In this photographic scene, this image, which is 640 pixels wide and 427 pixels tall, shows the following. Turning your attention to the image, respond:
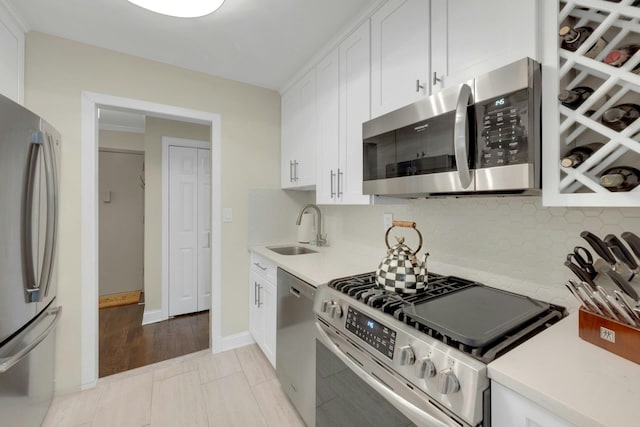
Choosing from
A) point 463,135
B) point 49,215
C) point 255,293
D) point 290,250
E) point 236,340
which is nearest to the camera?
point 463,135

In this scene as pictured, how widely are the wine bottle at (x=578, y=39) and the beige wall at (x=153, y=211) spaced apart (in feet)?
10.8

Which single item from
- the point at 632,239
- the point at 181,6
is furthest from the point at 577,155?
the point at 181,6

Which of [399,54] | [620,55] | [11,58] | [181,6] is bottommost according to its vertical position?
[620,55]

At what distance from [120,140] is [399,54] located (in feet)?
13.3

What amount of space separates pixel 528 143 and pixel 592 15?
0.41 metres

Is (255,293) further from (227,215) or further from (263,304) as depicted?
(227,215)

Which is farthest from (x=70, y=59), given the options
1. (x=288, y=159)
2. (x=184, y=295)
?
(x=184, y=295)

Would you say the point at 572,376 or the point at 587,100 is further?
the point at 587,100

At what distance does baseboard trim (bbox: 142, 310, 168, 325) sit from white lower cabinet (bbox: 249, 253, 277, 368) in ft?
4.13

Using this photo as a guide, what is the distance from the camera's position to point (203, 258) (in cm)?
325

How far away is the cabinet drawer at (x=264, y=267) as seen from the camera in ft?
6.38

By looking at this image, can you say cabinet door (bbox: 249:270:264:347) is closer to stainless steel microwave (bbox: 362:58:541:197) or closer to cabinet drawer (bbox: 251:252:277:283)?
cabinet drawer (bbox: 251:252:277:283)

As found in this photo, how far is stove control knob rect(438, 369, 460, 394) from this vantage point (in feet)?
2.33

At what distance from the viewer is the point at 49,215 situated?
4.87 ft
